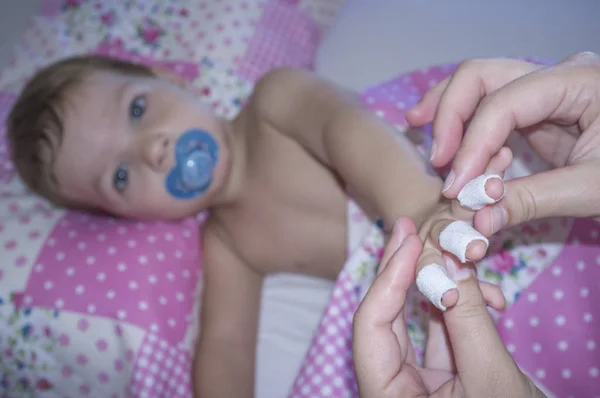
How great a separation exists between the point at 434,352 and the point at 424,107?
33cm

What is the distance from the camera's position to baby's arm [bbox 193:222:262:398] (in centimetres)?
110

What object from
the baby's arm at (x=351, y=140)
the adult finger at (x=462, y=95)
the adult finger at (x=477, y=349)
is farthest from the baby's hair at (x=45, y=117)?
the adult finger at (x=477, y=349)

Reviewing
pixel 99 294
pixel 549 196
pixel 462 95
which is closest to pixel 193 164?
pixel 99 294

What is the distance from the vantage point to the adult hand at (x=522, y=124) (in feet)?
1.82

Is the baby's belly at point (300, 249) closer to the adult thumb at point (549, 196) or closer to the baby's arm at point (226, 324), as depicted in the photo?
the baby's arm at point (226, 324)

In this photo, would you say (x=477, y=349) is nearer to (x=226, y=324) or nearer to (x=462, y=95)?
(x=462, y=95)

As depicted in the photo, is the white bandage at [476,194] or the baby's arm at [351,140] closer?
the white bandage at [476,194]

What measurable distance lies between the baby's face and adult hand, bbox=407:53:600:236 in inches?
22.0

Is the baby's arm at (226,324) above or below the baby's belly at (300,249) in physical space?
below

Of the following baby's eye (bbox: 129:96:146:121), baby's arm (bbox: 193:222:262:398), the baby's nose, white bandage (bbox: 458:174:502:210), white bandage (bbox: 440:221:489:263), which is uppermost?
white bandage (bbox: 458:174:502:210)

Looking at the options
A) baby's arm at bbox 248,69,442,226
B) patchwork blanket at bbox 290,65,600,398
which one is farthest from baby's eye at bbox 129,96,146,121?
patchwork blanket at bbox 290,65,600,398

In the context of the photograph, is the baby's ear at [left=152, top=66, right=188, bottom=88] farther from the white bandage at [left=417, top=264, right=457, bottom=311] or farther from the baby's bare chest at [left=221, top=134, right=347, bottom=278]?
the white bandage at [left=417, top=264, right=457, bottom=311]

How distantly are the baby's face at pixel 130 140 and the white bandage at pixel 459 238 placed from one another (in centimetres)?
64

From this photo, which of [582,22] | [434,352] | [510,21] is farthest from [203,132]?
[582,22]
